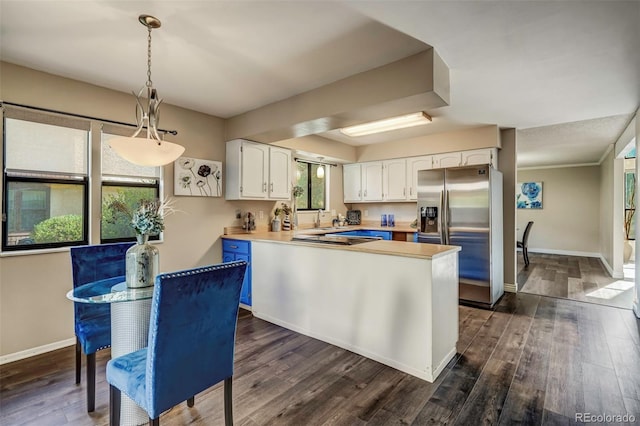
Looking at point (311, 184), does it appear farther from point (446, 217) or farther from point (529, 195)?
point (529, 195)

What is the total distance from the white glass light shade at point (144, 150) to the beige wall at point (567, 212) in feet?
29.4

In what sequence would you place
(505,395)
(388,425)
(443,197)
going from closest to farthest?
(388,425) → (505,395) → (443,197)

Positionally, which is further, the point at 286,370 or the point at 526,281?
the point at 526,281

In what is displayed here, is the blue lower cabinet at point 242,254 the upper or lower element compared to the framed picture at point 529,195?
lower

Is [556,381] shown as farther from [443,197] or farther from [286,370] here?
[443,197]

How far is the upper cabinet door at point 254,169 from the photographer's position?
3896mm

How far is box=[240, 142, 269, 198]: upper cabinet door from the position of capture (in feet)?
12.8

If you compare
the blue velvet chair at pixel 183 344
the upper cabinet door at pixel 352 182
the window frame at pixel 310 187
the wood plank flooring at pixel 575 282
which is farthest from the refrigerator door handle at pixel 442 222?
the blue velvet chair at pixel 183 344

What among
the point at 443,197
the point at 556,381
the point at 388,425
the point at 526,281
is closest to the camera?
the point at 388,425

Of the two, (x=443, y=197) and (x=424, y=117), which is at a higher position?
(x=424, y=117)

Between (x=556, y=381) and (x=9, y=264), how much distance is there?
14.4 ft

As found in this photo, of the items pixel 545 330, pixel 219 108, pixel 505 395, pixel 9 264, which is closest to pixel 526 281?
pixel 545 330

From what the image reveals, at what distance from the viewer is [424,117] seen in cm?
344

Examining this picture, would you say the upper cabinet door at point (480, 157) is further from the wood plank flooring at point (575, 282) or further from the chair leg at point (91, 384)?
the chair leg at point (91, 384)
